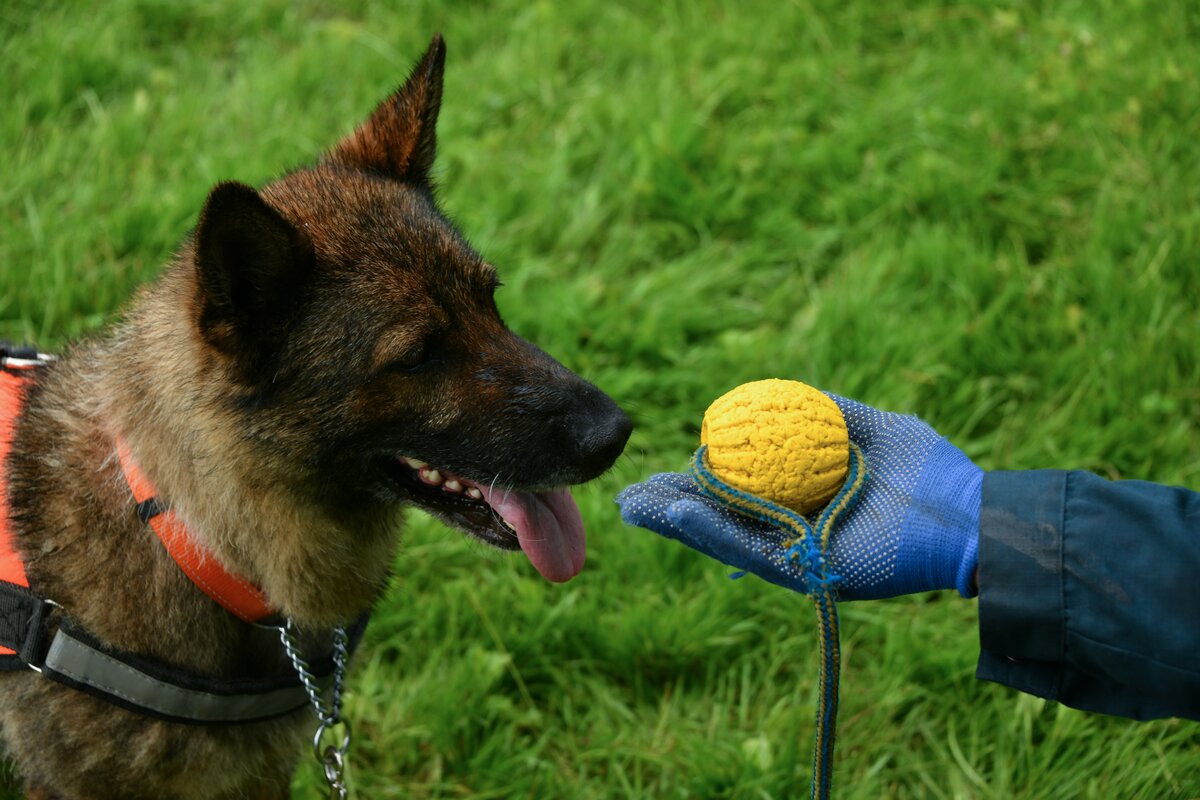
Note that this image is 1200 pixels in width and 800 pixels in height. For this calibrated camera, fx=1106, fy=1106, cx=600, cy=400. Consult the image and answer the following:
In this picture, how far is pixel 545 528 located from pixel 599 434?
0.31m

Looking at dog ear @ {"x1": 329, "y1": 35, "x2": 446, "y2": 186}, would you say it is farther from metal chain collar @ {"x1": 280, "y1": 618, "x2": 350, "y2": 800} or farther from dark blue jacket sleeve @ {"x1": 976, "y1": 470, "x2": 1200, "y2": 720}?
dark blue jacket sleeve @ {"x1": 976, "y1": 470, "x2": 1200, "y2": 720}

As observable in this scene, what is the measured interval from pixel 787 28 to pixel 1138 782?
3834mm

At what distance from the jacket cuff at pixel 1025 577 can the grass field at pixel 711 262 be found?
1119 mm

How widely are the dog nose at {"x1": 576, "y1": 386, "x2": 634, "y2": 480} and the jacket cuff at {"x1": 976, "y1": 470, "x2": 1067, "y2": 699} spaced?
80 centimetres

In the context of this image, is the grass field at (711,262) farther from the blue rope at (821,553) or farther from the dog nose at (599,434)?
the dog nose at (599,434)

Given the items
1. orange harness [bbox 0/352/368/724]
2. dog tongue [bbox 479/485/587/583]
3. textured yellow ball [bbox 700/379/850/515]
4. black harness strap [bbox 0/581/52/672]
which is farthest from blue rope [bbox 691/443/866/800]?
black harness strap [bbox 0/581/52/672]

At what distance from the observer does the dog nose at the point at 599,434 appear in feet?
8.14

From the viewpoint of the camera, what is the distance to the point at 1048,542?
6.70 ft

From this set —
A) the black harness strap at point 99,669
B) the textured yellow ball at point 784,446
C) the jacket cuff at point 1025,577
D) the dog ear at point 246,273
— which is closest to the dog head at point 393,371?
the dog ear at point 246,273

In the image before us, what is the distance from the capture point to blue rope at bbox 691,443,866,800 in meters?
2.12

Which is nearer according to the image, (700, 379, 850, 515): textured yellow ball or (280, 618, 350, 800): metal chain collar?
(700, 379, 850, 515): textured yellow ball

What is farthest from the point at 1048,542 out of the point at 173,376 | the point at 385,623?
the point at 385,623

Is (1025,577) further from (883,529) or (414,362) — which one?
(414,362)

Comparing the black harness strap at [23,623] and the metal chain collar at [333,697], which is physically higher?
the black harness strap at [23,623]
